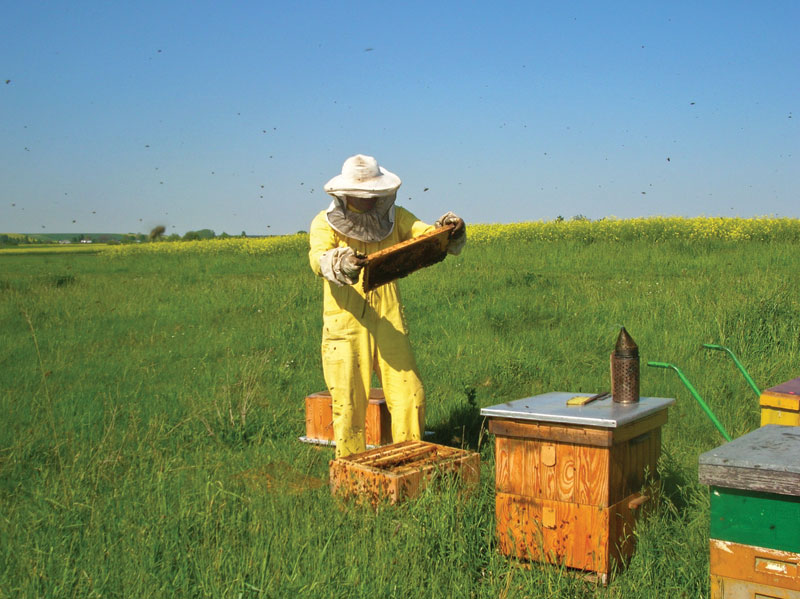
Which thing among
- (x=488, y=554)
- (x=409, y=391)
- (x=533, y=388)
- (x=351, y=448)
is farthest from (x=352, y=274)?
(x=533, y=388)

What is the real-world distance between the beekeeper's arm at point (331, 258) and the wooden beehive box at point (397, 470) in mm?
950

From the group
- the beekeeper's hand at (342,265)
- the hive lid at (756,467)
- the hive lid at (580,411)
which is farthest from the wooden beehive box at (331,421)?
the hive lid at (756,467)

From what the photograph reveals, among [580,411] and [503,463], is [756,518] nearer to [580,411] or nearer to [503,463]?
[580,411]

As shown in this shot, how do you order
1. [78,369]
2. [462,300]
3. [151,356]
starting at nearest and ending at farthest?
1. [78,369]
2. [151,356]
3. [462,300]

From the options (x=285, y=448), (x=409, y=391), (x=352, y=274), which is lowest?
(x=285, y=448)

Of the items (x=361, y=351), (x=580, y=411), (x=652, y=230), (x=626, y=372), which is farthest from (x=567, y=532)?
(x=652, y=230)

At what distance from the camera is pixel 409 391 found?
4.64 metres

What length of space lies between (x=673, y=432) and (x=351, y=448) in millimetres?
2387

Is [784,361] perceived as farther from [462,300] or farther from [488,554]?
[488,554]

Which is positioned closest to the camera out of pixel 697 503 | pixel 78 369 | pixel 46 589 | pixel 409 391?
pixel 46 589

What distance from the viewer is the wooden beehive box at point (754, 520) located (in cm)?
240

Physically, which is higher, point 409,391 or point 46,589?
point 409,391

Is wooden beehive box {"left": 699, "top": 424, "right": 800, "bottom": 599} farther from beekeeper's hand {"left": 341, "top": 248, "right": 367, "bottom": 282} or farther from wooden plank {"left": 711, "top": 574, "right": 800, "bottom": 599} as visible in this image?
beekeeper's hand {"left": 341, "top": 248, "right": 367, "bottom": 282}

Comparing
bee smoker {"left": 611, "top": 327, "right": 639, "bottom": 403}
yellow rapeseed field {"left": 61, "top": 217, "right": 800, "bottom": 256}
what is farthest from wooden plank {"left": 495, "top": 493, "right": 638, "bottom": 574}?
yellow rapeseed field {"left": 61, "top": 217, "right": 800, "bottom": 256}
